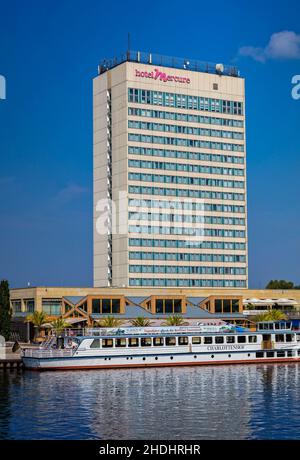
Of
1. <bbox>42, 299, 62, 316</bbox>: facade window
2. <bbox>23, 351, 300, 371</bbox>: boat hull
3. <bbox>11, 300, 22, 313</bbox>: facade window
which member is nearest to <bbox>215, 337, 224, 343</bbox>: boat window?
<bbox>23, 351, 300, 371</bbox>: boat hull

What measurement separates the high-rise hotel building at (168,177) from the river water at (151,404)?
73.7 meters

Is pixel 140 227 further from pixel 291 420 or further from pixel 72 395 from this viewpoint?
pixel 291 420

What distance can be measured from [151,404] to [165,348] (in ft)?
134

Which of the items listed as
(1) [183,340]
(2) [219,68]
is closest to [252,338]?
(1) [183,340]

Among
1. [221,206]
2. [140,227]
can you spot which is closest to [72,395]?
[140,227]

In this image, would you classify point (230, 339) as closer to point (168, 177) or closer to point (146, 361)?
point (146, 361)

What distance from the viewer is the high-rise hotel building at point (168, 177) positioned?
178 m

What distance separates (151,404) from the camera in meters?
74.6

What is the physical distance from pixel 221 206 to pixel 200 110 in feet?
74.0

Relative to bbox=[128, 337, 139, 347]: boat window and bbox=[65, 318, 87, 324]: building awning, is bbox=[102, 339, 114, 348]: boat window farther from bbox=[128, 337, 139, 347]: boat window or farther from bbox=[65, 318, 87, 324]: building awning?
bbox=[65, 318, 87, 324]: building awning

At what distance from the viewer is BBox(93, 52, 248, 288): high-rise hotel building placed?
583ft

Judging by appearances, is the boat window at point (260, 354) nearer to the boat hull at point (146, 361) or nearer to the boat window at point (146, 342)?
the boat hull at point (146, 361)

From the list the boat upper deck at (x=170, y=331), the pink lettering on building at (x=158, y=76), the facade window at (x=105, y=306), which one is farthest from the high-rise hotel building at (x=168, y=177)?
the boat upper deck at (x=170, y=331)

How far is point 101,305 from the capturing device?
515 ft
